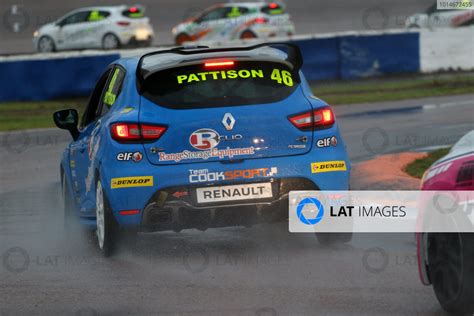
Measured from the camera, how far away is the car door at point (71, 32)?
38125mm

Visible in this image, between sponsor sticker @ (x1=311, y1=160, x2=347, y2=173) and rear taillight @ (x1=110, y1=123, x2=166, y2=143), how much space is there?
3.89 ft

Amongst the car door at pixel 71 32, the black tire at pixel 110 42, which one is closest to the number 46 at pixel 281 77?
the black tire at pixel 110 42

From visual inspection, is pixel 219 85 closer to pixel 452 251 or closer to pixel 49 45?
pixel 452 251

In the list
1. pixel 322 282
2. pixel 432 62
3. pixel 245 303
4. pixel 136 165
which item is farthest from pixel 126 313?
pixel 432 62

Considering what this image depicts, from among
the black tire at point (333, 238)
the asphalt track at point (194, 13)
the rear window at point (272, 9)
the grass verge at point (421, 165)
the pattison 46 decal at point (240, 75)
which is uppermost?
the pattison 46 decal at point (240, 75)

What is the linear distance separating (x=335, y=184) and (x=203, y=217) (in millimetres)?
1061

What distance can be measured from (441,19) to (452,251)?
33.7 m

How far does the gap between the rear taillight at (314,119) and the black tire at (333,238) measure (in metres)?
0.88

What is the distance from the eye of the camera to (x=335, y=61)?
92.9 feet

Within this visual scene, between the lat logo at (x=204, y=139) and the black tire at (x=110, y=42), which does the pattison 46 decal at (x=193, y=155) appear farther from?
the black tire at (x=110, y=42)

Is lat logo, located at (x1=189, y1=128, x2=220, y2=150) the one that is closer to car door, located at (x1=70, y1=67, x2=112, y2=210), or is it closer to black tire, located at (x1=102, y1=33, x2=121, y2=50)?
car door, located at (x1=70, y1=67, x2=112, y2=210)

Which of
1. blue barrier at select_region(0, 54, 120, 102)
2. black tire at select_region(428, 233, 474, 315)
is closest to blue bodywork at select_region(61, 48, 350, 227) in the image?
black tire at select_region(428, 233, 474, 315)
